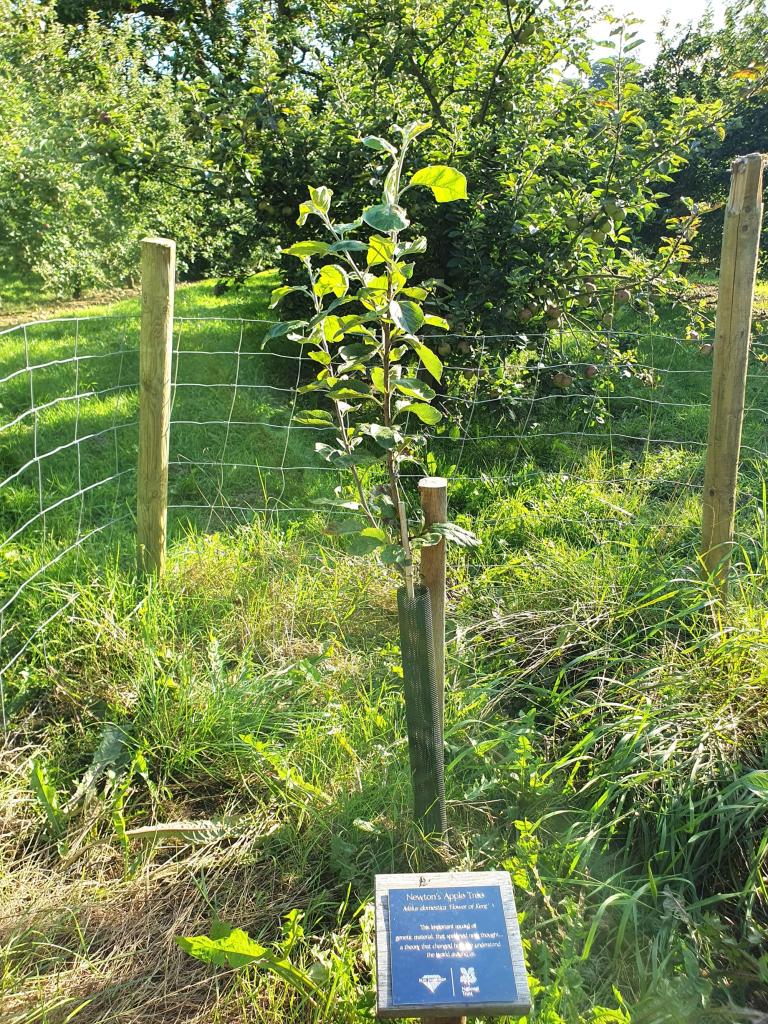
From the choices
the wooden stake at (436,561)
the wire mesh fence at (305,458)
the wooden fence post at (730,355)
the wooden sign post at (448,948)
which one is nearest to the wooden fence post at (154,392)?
the wire mesh fence at (305,458)

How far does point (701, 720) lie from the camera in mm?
2434

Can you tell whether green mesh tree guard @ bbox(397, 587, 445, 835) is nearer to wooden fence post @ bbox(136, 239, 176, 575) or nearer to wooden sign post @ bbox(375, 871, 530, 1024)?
wooden sign post @ bbox(375, 871, 530, 1024)

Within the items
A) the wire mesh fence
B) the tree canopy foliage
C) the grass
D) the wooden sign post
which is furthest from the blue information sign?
the tree canopy foliage

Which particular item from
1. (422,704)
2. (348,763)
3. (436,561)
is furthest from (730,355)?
(348,763)

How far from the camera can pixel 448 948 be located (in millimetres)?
1417

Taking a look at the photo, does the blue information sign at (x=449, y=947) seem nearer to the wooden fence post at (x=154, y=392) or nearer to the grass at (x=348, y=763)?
the grass at (x=348, y=763)

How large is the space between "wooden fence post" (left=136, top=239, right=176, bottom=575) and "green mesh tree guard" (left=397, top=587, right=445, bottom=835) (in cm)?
140

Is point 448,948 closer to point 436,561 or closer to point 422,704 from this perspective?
point 422,704

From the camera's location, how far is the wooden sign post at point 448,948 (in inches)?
52.6

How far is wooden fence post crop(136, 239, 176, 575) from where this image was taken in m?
2.82

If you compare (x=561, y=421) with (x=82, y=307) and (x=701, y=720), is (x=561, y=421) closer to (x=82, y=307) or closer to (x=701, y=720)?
(x=701, y=720)

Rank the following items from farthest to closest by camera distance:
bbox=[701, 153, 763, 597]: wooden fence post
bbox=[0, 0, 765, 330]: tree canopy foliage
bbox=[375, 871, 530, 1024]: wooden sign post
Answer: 1. bbox=[0, 0, 765, 330]: tree canopy foliage
2. bbox=[701, 153, 763, 597]: wooden fence post
3. bbox=[375, 871, 530, 1024]: wooden sign post

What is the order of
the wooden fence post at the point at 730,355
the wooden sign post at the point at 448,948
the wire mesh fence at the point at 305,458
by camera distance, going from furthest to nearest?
the wire mesh fence at the point at 305,458
the wooden fence post at the point at 730,355
the wooden sign post at the point at 448,948

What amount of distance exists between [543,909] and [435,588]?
88cm
